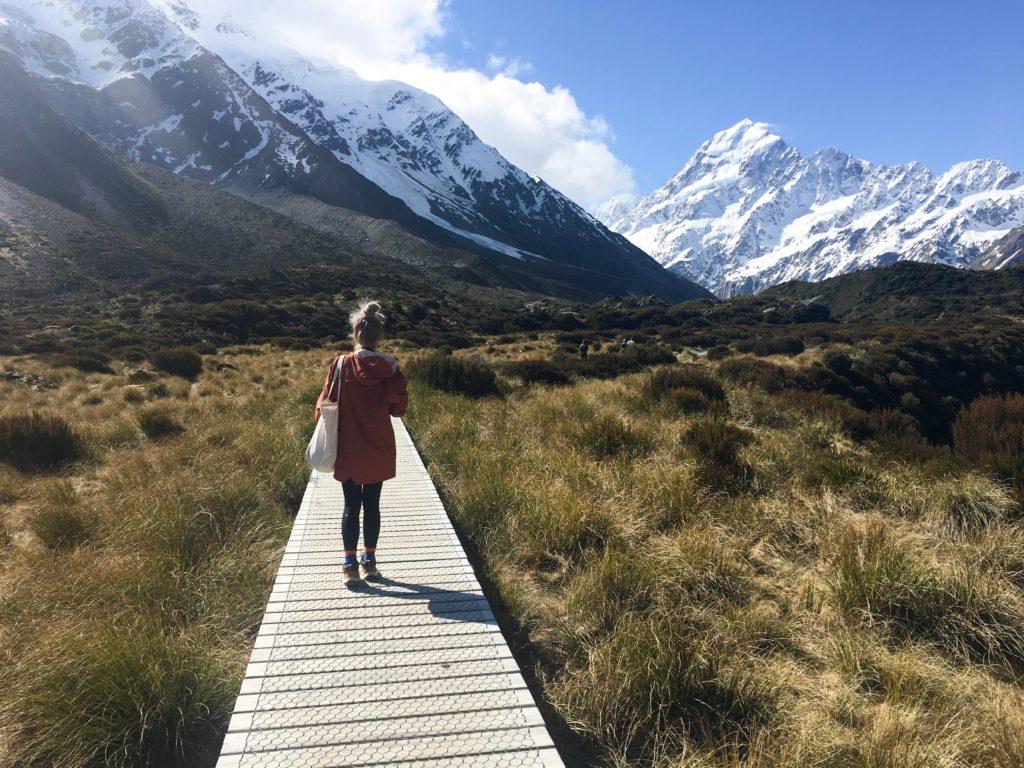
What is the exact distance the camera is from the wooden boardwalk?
236cm

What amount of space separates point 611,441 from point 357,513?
12.7ft

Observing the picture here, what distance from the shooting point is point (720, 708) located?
2693 millimetres

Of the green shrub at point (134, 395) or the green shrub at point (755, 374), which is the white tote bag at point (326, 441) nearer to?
the green shrub at point (134, 395)

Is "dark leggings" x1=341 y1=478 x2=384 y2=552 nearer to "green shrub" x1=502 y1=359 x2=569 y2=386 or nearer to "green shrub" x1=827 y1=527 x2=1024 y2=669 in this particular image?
"green shrub" x1=827 y1=527 x2=1024 y2=669

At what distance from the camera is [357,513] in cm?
384

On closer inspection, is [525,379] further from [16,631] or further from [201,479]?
[16,631]

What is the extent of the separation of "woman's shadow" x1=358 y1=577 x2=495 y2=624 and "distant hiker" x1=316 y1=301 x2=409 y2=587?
0.19 meters

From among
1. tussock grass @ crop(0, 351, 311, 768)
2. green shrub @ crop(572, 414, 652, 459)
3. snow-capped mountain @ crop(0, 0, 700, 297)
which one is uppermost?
snow-capped mountain @ crop(0, 0, 700, 297)

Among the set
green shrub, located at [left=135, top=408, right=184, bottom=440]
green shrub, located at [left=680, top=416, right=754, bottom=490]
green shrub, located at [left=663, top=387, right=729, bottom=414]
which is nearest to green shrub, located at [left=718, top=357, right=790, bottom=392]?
green shrub, located at [left=663, top=387, right=729, bottom=414]

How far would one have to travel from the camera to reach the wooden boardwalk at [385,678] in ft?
7.73

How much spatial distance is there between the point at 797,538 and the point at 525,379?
9957mm

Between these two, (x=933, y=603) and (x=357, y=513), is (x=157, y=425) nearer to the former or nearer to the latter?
(x=357, y=513)

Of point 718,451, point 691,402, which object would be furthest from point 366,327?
point 691,402

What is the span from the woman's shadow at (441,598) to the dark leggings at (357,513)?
1.01 feet
